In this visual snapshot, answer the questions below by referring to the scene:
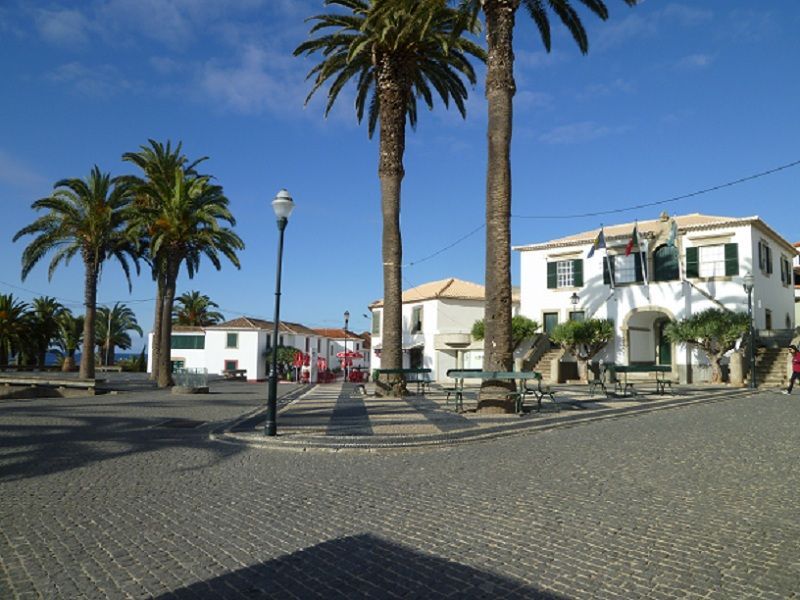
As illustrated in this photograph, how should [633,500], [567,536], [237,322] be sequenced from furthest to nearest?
1. [237,322]
2. [633,500]
3. [567,536]

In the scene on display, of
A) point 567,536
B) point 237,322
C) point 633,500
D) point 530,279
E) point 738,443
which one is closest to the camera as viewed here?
point 567,536

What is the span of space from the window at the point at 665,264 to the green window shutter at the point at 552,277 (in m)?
5.46

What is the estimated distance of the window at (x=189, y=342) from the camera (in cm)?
6006

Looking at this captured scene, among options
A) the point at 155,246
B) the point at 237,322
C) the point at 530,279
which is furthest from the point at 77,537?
the point at 237,322

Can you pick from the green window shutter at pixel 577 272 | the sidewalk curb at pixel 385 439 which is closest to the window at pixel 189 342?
the green window shutter at pixel 577 272

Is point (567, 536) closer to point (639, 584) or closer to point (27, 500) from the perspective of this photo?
point (639, 584)

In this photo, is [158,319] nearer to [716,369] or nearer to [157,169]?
[157,169]

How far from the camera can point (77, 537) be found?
4898 millimetres

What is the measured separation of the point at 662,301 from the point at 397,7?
21.0m

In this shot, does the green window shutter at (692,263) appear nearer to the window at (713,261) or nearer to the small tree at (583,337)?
the window at (713,261)

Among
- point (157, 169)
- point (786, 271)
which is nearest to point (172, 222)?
point (157, 169)

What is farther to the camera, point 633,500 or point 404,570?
point 633,500

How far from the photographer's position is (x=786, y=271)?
34.3 meters

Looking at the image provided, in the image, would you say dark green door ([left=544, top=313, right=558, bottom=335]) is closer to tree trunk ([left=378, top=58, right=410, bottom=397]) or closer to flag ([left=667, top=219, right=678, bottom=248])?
flag ([left=667, top=219, right=678, bottom=248])
